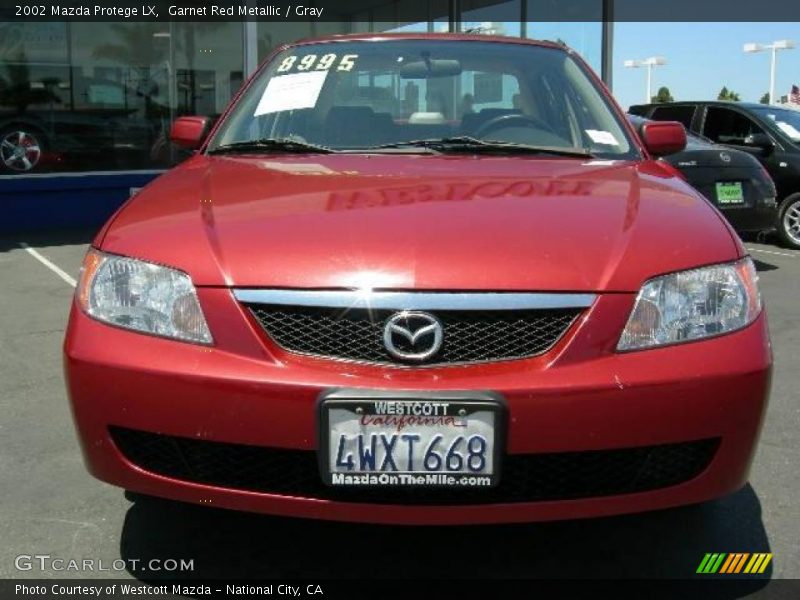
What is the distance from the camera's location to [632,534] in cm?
267

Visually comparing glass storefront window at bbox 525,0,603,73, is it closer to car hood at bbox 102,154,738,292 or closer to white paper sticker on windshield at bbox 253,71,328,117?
white paper sticker on windshield at bbox 253,71,328,117

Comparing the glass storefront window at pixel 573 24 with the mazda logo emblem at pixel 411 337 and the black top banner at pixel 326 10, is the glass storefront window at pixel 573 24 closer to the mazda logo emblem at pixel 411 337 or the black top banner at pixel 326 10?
the black top banner at pixel 326 10

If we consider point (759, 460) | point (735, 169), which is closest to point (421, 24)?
point (735, 169)

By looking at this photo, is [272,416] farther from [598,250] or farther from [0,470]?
[0,470]

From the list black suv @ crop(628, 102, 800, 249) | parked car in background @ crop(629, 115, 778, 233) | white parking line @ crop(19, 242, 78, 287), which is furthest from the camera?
black suv @ crop(628, 102, 800, 249)

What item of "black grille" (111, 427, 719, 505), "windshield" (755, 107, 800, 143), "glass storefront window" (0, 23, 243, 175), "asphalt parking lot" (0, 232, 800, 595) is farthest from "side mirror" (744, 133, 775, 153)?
"black grille" (111, 427, 719, 505)

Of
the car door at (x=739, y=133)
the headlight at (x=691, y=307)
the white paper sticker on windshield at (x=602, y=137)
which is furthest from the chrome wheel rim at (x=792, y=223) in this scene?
the headlight at (x=691, y=307)

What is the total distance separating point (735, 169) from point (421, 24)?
8.28 m

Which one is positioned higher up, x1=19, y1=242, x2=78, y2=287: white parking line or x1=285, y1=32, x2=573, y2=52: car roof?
x1=285, y1=32, x2=573, y2=52: car roof

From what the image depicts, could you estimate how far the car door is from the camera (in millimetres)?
8812

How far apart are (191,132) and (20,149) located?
268 inches

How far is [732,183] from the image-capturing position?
23.6 feet

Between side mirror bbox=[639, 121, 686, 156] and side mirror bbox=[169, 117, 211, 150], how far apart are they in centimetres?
172

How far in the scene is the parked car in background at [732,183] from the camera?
7141mm
